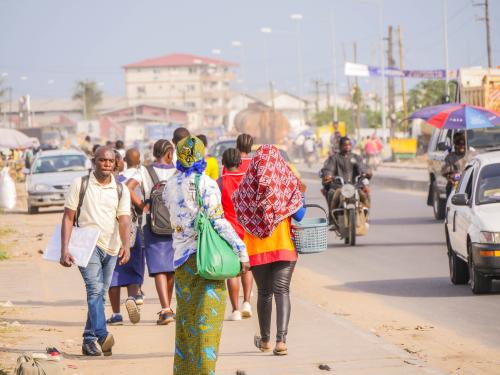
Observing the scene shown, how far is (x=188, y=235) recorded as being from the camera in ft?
27.6

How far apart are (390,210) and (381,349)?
20.8 metres

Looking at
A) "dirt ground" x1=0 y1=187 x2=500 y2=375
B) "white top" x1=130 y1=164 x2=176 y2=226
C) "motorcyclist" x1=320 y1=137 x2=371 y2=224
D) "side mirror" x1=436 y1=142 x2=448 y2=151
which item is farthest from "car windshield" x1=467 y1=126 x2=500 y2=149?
"white top" x1=130 y1=164 x2=176 y2=226

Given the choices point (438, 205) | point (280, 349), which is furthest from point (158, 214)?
point (438, 205)

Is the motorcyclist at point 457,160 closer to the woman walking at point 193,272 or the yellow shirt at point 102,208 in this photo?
the yellow shirt at point 102,208

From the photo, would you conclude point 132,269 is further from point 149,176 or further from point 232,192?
point 232,192

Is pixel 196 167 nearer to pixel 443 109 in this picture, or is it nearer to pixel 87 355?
pixel 87 355

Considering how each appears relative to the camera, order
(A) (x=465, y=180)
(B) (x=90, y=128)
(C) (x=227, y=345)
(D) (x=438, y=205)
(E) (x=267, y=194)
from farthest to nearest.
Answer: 1. (B) (x=90, y=128)
2. (D) (x=438, y=205)
3. (A) (x=465, y=180)
4. (C) (x=227, y=345)
5. (E) (x=267, y=194)

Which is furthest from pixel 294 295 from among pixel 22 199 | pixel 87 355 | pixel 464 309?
pixel 22 199

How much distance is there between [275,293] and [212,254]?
5.43ft

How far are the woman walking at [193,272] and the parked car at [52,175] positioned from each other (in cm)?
2550

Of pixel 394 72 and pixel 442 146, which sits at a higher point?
pixel 394 72

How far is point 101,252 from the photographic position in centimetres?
1020

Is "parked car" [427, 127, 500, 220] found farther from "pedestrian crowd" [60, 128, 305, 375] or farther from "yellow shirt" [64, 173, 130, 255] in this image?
"yellow shirt" [64, 173, 130, 255]

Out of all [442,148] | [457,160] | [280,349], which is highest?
[442,148]
